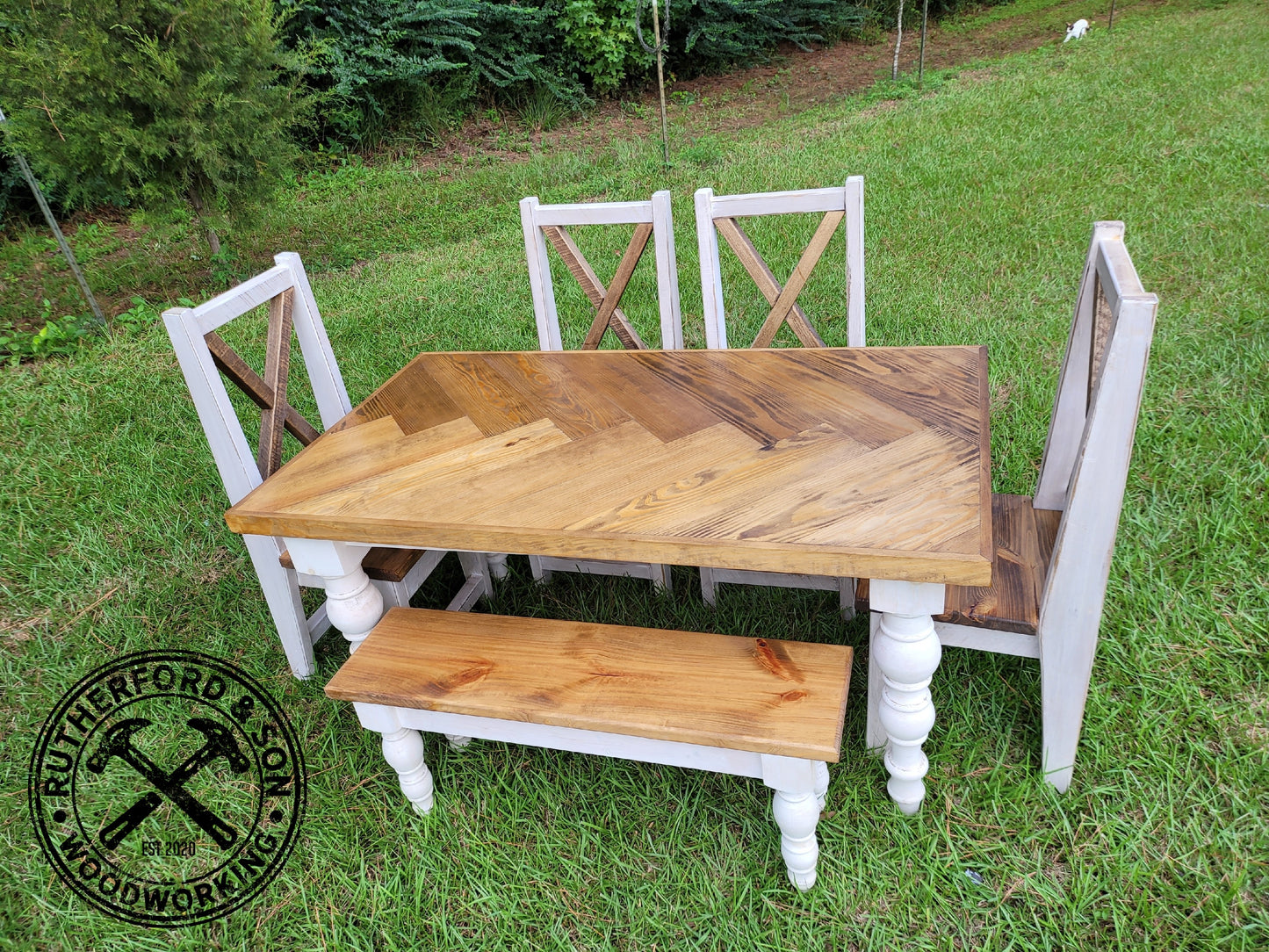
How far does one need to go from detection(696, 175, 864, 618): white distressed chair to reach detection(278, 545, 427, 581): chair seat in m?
0.84

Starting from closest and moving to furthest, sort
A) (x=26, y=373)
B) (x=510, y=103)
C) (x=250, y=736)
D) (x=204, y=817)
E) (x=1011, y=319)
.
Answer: (x=204, y=817) < (x=250, y=736) < (x=1011, y=319) < (x=26, y=373) < (x=510, y=103)

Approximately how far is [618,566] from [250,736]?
1.15m

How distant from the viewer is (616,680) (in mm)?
1701

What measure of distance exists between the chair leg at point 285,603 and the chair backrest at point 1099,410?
76.7 inches

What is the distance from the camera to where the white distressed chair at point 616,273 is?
7.86 ft

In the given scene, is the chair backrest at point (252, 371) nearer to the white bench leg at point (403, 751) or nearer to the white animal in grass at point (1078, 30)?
the white bench leg at point (403, 751)

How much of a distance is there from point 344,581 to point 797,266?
149 centimetres

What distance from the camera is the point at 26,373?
173 inches

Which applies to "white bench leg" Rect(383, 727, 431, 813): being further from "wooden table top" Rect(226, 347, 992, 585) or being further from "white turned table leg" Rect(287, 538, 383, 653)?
"wooden table top" Rect(226, 347, 992, 585)

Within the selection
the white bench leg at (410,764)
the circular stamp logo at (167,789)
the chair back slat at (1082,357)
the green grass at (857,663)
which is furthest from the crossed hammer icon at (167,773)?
the chair back slat at (1082,357)

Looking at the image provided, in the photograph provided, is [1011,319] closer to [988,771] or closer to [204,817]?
[988,771]

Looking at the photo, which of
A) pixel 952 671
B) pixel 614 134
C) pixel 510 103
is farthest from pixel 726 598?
pixel 510 103

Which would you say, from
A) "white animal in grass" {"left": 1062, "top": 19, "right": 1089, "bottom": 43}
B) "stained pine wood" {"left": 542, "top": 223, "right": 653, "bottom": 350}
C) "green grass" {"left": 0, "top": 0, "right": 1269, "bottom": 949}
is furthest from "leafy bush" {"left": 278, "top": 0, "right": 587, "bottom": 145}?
"white animal in grass" {"left": 1062, "top": 19, "right": 1089, "bottom": 43}

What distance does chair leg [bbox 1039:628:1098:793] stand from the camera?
1.65 meters
